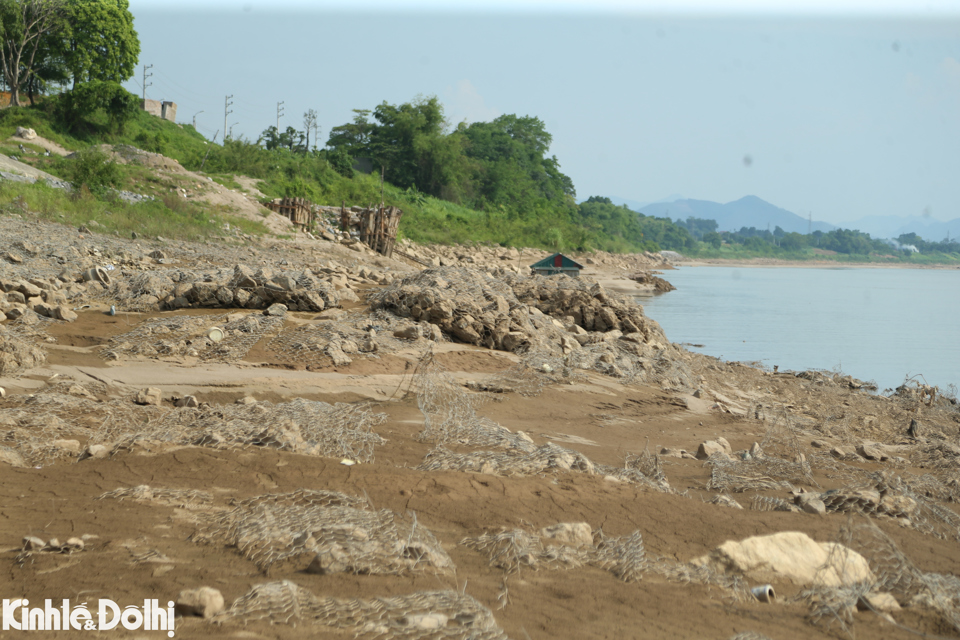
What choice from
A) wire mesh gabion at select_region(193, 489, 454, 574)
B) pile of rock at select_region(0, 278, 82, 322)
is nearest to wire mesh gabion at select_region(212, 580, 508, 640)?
wire mesh gabion at select_region(193, 489, 454, 574)

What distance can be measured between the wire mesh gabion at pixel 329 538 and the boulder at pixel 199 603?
0.51 meters

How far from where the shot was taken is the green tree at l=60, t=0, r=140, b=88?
34.9 meters

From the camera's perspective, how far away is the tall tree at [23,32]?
107ft

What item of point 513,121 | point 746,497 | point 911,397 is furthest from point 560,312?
point 513,121

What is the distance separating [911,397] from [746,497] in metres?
8.17

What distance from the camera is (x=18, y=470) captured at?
13.1ft

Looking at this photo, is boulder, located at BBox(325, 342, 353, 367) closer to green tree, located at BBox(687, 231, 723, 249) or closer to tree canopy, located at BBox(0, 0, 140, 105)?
tree canopy, located at BBox(0, 0, 140, 105)

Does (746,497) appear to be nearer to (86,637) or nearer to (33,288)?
(86,637)

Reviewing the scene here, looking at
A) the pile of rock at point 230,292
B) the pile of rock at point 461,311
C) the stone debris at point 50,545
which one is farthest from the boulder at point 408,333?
the stone debris at point 50,545

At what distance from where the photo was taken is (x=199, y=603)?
7.93 ft

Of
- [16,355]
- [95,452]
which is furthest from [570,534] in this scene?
[16,355]

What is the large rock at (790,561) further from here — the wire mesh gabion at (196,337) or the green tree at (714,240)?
the green tree at (714,240)

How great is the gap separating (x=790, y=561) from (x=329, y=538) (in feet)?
7.47

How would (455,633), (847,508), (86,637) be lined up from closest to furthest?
(86,637), (455,633), (847,508)
